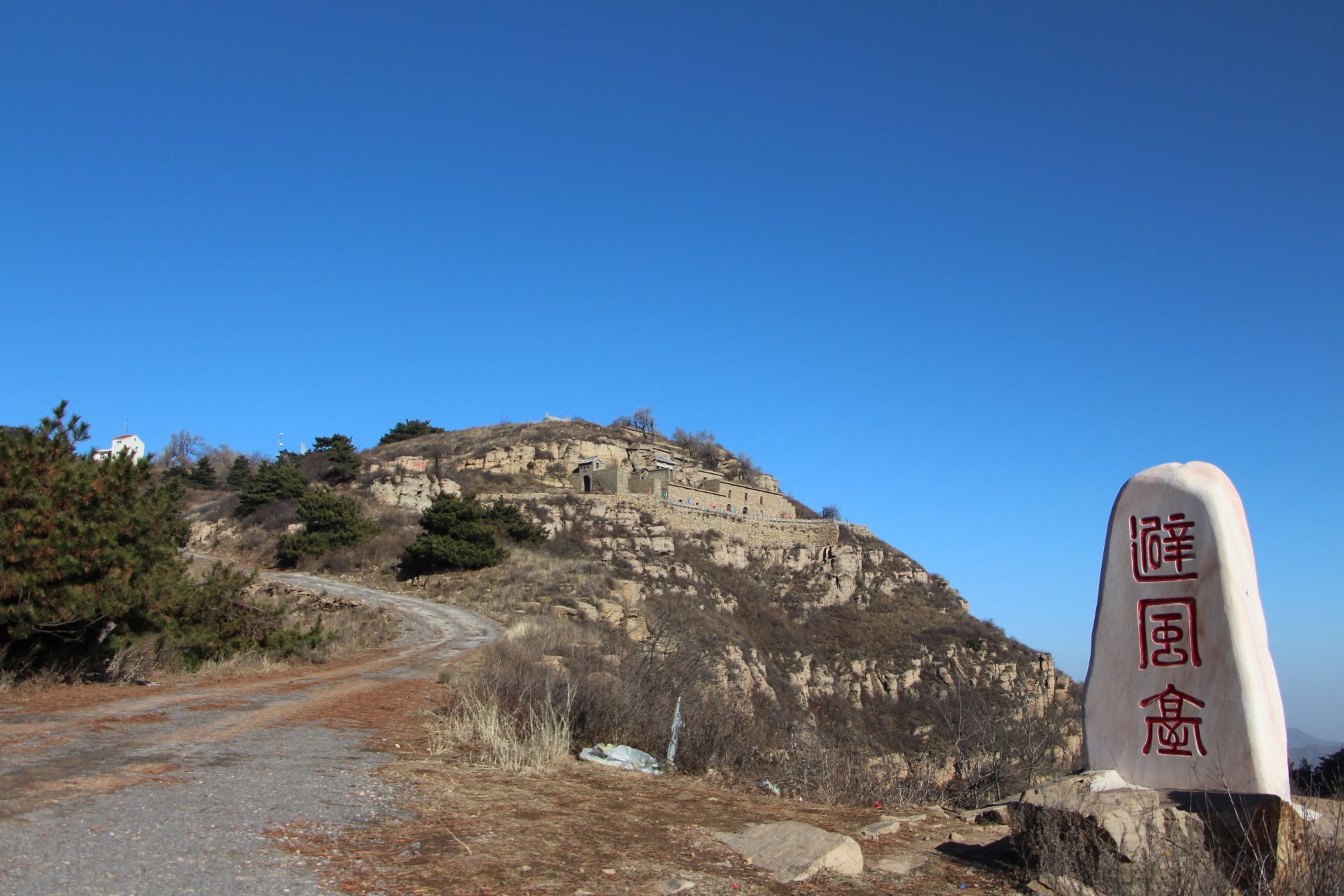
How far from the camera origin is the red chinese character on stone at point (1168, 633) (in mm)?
5949

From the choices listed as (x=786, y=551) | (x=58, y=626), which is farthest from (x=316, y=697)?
(x=786, y=551)

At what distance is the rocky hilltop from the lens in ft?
57.4

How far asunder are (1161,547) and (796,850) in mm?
3432

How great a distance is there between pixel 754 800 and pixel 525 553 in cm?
2815

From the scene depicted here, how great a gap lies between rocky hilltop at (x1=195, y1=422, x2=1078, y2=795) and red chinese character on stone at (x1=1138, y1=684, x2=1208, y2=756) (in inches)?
146

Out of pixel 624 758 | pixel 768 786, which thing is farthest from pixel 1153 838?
pixel 624 758

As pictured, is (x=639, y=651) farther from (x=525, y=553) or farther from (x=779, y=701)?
(x=525, y=553)

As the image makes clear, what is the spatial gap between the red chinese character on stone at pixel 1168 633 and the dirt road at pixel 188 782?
552cm

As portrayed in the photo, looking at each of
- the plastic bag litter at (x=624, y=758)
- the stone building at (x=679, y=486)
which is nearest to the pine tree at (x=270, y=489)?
the stone building at (x=679, y=486)

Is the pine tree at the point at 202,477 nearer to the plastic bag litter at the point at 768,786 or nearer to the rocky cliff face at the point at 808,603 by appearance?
the rocky cliff face at the point at 808,603

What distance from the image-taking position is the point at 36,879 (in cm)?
400

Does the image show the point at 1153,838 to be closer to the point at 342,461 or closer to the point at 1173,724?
the point at 1173,724

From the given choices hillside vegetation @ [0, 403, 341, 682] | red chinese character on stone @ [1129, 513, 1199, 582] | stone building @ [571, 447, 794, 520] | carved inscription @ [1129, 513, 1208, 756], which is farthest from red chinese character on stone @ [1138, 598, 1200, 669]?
stone building @ [571, 447, 794, 520]

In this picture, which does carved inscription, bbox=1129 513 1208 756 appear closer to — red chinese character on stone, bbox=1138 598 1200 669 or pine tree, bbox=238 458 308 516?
red chinese character on stone, bbox=1138 598 1200 669
